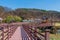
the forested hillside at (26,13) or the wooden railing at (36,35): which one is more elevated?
the wooden railing at (36,35)

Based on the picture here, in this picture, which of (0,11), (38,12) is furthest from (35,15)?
(0,11)

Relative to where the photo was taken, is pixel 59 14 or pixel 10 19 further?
pixel 59 14

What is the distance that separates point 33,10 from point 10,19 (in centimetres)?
4201

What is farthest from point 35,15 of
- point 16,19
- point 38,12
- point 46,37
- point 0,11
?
point 46,37

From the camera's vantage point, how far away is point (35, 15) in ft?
291

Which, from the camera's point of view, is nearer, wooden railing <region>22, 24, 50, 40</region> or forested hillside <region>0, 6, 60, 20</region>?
wooden railing <region>22, 24, 50, 40</region>

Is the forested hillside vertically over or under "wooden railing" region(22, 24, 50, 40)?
under

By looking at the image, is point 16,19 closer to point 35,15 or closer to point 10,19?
point 10,19

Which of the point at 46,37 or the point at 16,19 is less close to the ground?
the point at 46,37

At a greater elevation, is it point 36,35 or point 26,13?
point 36,35

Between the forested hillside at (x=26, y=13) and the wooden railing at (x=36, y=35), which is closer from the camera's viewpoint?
the wooden railing at (x=36, y=35)

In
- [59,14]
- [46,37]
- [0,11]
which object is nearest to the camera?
[46,37]

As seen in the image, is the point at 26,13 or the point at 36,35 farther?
the point at 26,13

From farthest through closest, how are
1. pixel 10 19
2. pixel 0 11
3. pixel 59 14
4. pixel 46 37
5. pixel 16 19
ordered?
pixel 0 11
pixel 59 14
pixel 16 19
pixel 10 19
pixel 46 37
